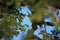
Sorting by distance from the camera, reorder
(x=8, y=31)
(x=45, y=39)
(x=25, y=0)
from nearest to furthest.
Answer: (x=25, y=0), (x=45, y=39), (x=8, y=31)

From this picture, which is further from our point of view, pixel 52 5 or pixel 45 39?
pixel 45 39

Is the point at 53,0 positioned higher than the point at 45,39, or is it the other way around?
the point at 53,0

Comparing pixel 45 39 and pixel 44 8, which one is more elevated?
pixel 44 8

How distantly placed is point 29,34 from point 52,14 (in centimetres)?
16

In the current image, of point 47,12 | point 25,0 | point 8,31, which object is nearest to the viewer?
point 47,12

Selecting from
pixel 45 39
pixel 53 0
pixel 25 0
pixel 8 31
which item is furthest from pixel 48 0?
pixel 8 31

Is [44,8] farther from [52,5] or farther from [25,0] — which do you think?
[25,0]

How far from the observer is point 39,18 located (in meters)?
0.39

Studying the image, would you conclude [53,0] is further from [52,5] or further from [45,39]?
[45,39]

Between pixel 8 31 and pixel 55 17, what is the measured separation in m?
0.90

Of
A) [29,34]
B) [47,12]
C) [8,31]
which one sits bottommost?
[8,31]

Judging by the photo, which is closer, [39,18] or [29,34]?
[39,18]

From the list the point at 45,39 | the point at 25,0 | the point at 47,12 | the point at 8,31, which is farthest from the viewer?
the point at 8,31

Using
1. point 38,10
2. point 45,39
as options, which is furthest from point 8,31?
point 38,10
